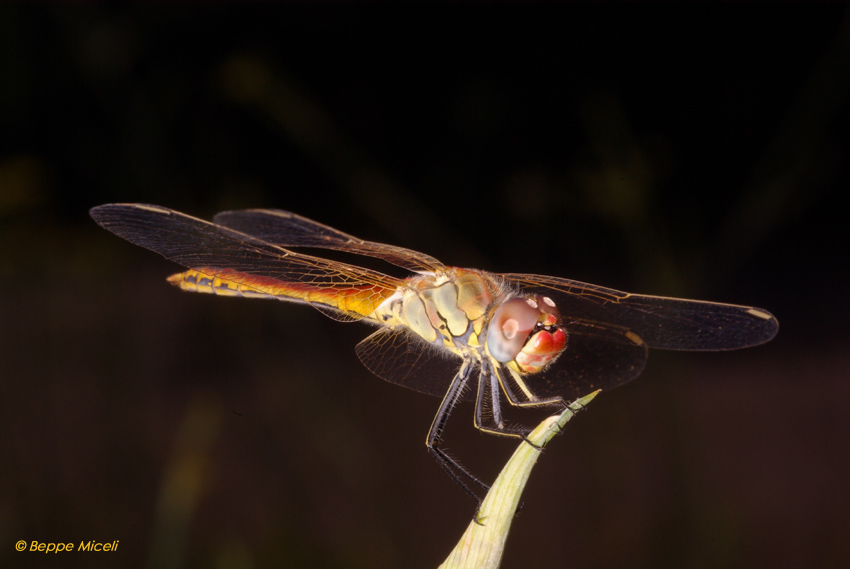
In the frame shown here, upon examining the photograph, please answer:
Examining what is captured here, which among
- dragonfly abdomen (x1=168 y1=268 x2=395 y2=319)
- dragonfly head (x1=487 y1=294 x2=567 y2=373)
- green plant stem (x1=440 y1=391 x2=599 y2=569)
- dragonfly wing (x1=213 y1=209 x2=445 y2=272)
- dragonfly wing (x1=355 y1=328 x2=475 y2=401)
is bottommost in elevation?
green plant stem (x1=440 y1=391 x2=599 y2=569)

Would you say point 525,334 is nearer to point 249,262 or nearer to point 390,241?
point 249,262

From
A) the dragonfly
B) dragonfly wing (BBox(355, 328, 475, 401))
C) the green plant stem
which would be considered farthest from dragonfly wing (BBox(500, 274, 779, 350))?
the green plant stem

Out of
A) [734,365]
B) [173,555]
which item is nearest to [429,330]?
[173,555]

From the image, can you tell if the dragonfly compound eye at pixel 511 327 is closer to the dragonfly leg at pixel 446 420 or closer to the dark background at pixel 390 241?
the dragonfly leg at pixel 446 420

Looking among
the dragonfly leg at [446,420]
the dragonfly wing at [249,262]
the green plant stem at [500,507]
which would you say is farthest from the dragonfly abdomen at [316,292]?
the green plant stem at [500,507]

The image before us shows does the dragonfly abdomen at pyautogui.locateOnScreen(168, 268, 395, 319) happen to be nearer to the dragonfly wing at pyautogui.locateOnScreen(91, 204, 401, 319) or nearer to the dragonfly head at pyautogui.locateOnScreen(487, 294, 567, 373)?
the dragonfly wing at pyautogui.locateOnScreen(91, 204, 401, 319)

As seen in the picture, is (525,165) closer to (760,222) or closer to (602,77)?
(602,77)
